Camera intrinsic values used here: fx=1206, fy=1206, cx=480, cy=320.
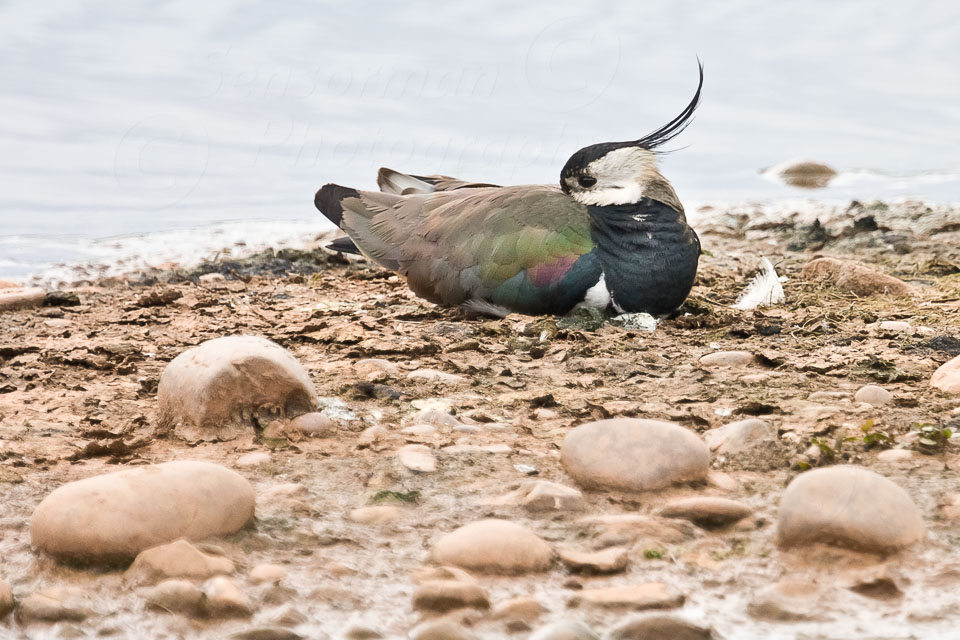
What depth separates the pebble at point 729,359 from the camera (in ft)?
15.9

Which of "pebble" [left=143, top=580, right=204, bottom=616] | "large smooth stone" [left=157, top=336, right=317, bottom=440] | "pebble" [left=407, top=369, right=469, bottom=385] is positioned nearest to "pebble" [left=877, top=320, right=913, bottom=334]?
"pebble" [left=407, top=369, right=469, bottom=385]

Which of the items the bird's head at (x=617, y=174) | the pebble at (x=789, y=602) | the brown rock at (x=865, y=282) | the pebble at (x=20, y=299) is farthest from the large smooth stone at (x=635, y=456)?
the pebble at (x=20, y=299)

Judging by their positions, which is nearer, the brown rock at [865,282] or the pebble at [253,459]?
the pebble at [253,459]

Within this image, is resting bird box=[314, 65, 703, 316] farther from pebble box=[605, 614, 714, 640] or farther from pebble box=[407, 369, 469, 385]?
pebble box=[605, 614, 714, 640]

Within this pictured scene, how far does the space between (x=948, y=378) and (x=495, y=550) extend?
218 cm

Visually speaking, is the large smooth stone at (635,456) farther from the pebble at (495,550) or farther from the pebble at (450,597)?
the pebble at (450,597)

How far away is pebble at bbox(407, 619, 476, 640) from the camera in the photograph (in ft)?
8.31

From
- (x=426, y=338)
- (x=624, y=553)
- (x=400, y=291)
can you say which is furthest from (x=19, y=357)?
(x=624, y=553)

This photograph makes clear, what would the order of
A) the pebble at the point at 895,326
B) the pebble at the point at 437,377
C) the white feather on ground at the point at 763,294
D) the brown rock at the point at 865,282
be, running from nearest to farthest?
the pebble at the point at 437,377, the pebble at the point at 895,326, the white feather on ground at the point at 763,294, the brown rock at the point at 865,282

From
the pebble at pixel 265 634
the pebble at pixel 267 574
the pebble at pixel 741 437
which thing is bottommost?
the pebble at pixel 265 634

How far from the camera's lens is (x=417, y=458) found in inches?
145

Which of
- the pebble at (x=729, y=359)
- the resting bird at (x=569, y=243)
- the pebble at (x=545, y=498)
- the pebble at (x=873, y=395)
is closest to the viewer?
the pebble at (x=545, y=498)

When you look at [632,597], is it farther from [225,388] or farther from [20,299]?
[20,299]

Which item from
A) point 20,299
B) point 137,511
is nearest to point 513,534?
point 137,511
